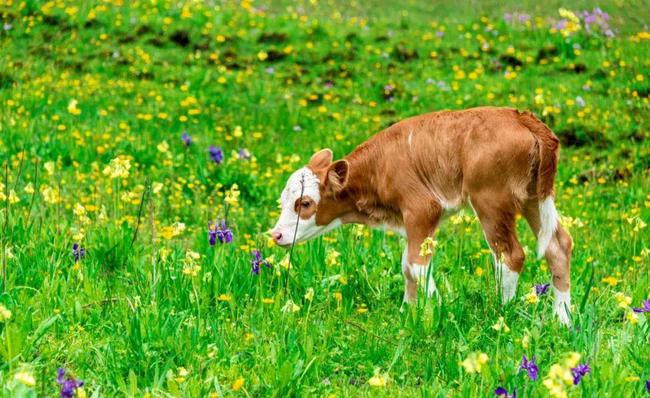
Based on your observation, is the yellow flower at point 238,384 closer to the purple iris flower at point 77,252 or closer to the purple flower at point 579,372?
the purple flower at point 579,372

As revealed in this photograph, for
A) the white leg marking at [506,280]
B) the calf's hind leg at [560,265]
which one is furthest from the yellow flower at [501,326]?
the calf's hind leg at [560,265]

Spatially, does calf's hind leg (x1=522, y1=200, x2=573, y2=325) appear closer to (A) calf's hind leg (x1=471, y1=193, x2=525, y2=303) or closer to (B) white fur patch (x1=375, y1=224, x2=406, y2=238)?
(A) calf's hind leg (x1=471, y1=193, x2=525, y2=303)

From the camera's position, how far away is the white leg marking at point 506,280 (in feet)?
17.4

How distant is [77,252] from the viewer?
18.8 feet

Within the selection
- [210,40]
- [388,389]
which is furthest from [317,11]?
[388,389]

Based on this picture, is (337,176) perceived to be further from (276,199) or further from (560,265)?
(276,199)

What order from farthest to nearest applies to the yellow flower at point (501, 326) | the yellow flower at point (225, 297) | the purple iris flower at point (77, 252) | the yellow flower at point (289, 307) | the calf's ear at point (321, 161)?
the calf's ear at point (321, 161) < the purple iris flower at point (77, 252) < the yellow flower at point (225, 297) < the yellow flower at point (289, 307) < the yellow flower at point (501, 326)

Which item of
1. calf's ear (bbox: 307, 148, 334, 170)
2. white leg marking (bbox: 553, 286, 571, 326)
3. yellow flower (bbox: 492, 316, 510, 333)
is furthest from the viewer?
calf's ear (bbox: 307, 148, 334, 170)

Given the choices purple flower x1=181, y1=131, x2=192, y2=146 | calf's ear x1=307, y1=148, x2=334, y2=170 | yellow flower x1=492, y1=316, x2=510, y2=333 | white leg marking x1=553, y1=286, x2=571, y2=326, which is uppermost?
calf's ear x1=307, y1=148, x2=334, y2=170

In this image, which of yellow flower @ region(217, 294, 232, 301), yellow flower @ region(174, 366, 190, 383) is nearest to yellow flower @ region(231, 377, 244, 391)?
yellow flower @ region(174, 366, 190, 383)

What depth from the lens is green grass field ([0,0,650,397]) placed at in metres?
4.48

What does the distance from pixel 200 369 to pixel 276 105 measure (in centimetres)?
666

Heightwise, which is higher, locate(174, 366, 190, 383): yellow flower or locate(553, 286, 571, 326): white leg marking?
locate(174, 366, 190, 383): yellow flower

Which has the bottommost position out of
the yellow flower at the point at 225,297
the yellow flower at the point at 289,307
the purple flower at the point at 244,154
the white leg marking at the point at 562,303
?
the purple flower at the point at 244,154
